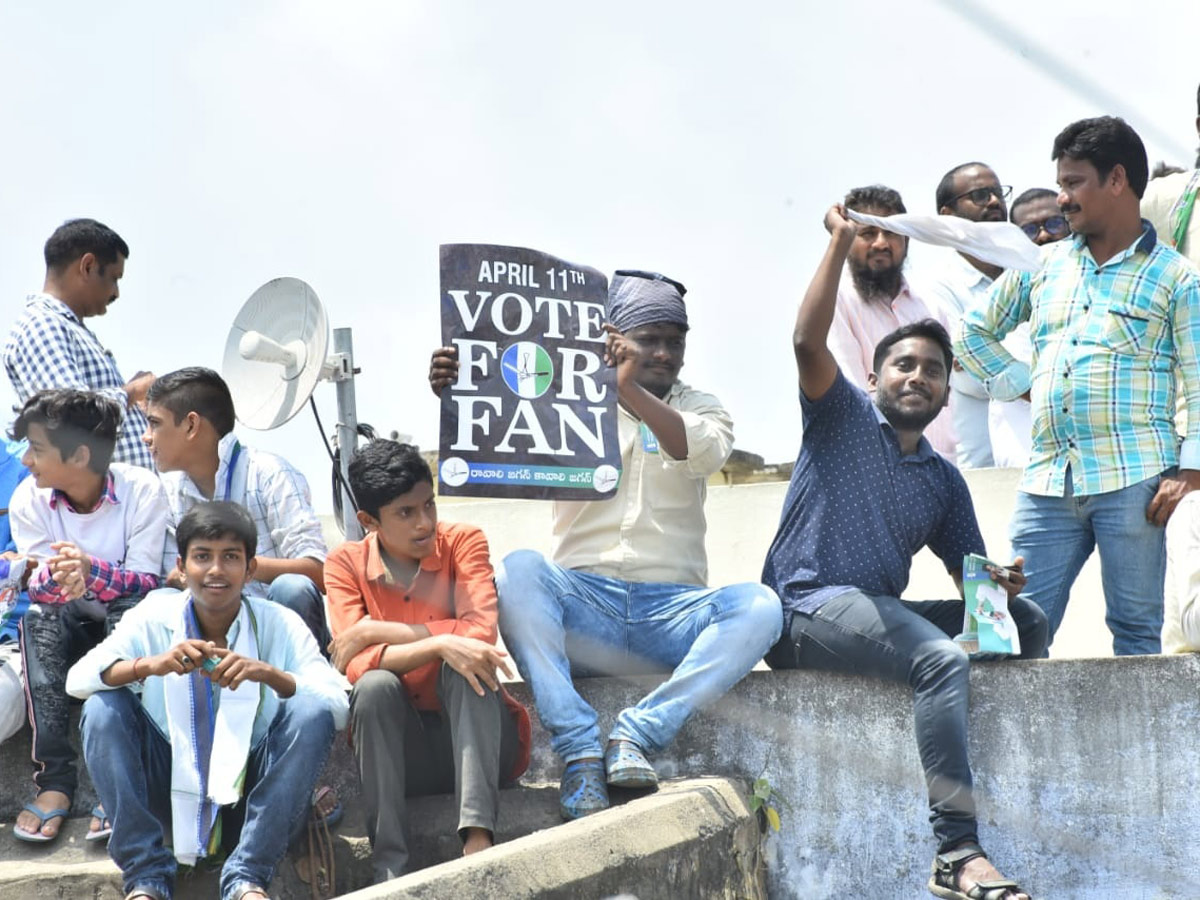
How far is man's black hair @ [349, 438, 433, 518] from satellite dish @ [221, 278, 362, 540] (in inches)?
44.2

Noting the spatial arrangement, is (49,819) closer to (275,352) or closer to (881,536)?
(275,352)

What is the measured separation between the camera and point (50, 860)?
472 cm

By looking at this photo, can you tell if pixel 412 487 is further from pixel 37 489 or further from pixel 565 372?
pixel 37 489

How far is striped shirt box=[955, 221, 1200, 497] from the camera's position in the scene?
17.4 ft

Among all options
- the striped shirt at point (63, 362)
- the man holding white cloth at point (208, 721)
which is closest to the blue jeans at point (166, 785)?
the man holding white cloth at point (208, 721)

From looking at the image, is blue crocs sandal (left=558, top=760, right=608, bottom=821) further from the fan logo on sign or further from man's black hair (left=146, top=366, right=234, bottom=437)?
man's black hair (left=146, top=366, right=234, bottom=437)

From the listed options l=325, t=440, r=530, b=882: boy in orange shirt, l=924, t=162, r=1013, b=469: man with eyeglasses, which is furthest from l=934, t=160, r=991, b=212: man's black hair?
l=325, t=440, r=530, b=882: boy in orange shirt

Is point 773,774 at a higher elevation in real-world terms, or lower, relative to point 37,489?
lower

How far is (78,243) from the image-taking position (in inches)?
247

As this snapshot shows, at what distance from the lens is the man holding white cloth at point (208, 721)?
14.3 ft

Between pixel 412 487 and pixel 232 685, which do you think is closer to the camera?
pixel 232 685

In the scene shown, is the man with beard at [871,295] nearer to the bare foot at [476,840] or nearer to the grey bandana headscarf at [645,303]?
the grey bandana headscarf at [645,303]

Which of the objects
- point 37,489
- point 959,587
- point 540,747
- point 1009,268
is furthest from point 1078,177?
point 37,489

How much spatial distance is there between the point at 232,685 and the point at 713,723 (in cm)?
157
